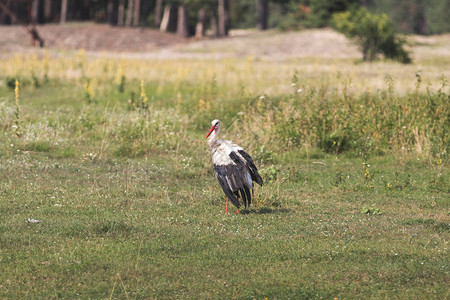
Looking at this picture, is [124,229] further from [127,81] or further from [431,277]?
[127,81]

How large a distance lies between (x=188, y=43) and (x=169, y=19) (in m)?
17.2

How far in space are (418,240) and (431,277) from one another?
132cm

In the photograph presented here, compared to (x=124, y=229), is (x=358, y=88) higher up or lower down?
higher up

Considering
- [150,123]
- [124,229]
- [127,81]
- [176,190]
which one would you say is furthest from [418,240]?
[127,81]

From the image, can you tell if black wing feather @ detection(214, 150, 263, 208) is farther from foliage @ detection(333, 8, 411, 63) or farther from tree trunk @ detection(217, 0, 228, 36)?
tree trunk @ detection(217, 0, 228, 36)

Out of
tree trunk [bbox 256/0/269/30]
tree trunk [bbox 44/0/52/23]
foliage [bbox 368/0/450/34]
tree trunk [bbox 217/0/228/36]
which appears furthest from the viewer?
foliage [bbox 368/0/450/34]

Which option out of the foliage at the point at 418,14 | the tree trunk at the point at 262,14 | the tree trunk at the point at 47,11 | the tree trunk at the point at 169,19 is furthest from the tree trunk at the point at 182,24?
the foliage at the point at 418,14

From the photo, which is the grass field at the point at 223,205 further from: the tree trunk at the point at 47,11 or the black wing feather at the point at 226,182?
the tree trunk at the point at 47,11

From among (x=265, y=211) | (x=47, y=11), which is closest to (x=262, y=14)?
(x=47, y=11)

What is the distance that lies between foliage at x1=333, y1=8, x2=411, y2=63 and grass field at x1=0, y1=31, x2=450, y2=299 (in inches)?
744

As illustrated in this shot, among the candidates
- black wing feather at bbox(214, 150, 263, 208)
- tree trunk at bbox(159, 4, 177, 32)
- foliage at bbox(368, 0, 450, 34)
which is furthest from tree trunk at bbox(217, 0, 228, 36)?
A: black wing feather at bbox(214, 150, 263, 208)

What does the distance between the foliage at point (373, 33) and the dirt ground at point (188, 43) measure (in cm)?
660

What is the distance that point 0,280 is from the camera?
21.0 feet

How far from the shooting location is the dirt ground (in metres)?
48.9
